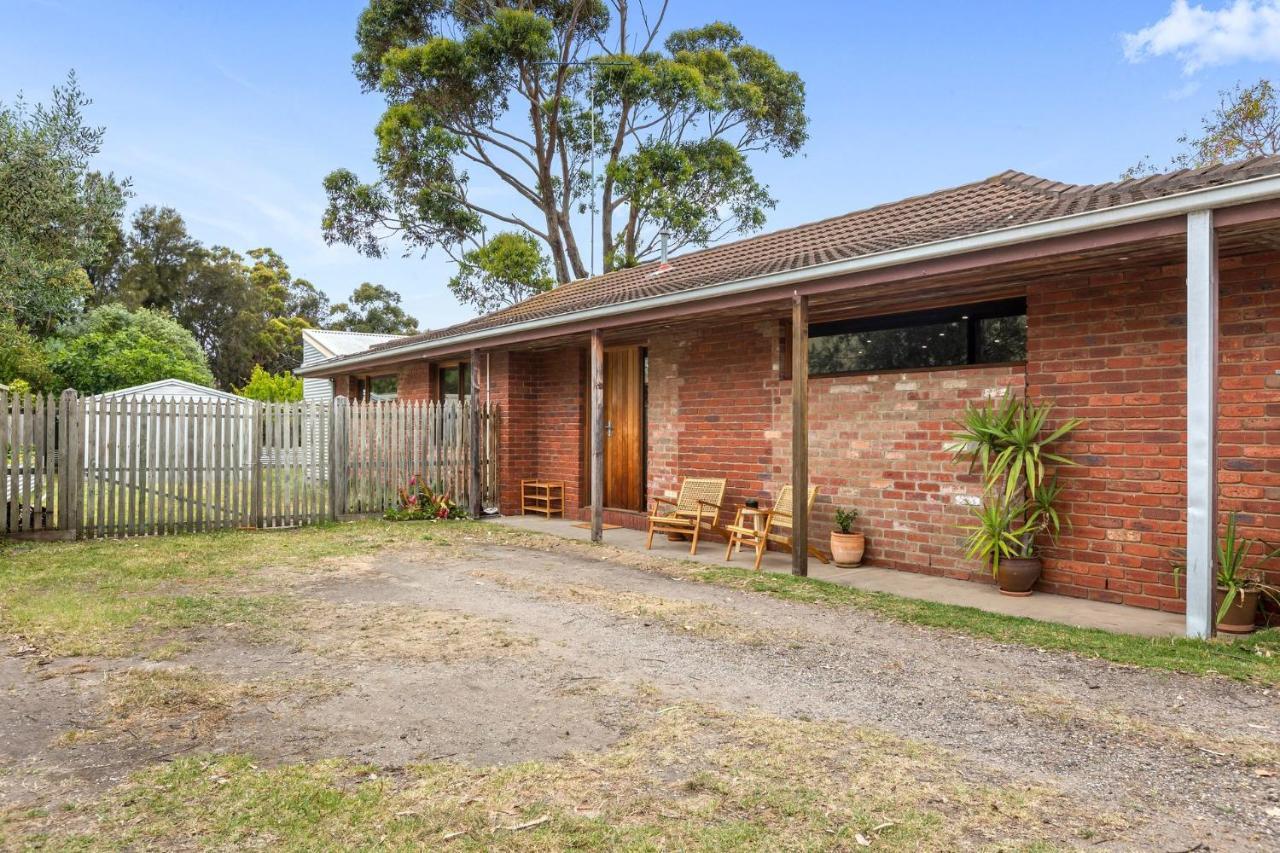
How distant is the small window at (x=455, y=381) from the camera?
46.5 feet

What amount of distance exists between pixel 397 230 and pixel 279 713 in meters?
24.0

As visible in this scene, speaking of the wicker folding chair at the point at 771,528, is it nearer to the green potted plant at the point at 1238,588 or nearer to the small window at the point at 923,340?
the small window at the point at 923,340

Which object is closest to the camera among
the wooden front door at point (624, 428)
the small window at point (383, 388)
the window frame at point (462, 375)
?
the wooden front door at point (624, 428)

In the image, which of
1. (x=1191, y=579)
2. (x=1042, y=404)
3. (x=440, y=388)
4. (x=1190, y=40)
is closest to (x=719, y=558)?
(x=1042, y=404)

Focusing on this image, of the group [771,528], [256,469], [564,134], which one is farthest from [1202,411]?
[564,134]

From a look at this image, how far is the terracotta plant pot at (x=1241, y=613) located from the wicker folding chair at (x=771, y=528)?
306 centimetres

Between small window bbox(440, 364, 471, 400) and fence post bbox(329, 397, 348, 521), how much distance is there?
300cm

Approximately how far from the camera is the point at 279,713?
370cm

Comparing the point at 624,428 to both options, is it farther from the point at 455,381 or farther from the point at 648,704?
the point at 648,704

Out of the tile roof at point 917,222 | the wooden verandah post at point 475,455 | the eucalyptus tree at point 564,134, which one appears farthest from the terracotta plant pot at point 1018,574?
the eucalyptus tree at point 564,134

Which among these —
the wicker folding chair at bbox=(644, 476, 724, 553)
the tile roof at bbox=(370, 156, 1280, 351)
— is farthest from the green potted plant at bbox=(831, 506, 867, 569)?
the tile roof at bbox=(370, 156, 1280, 351)

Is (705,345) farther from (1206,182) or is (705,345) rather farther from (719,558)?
(1206,182)

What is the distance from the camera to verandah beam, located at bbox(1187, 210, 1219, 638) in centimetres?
465

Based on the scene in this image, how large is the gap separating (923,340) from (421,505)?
24.9 ft
